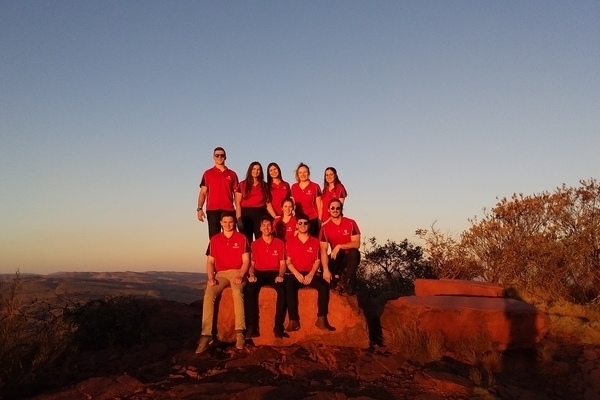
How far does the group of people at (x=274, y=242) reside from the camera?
8.05 meters

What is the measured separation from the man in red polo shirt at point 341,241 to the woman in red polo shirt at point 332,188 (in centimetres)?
59

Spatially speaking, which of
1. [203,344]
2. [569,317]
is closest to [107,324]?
[203,344]

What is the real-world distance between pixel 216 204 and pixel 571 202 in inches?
393

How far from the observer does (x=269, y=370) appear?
22.9ft

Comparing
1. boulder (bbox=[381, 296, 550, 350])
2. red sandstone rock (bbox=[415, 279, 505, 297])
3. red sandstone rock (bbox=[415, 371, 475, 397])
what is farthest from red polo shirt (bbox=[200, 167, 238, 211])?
red sandstone rock (bbox=[415, 371, 475, 397])

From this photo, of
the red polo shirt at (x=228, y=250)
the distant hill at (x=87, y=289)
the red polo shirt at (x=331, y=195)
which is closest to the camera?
the red polo shirt at (x=228, y=250)

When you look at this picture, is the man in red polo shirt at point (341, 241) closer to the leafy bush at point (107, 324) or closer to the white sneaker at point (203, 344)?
the white sneaker at point (203, 344)

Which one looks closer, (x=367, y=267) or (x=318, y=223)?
(x=318, y=223)

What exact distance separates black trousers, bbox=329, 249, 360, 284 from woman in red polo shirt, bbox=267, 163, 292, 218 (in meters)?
1.26

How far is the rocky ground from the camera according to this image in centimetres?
603

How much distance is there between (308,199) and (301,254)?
5.18 feet

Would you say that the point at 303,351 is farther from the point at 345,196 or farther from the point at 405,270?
the point at 405,270

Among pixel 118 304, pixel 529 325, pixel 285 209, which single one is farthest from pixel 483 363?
Answer: pixel 118 304

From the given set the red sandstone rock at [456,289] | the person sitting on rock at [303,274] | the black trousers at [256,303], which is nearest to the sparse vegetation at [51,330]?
the black trousers at [256,303]
